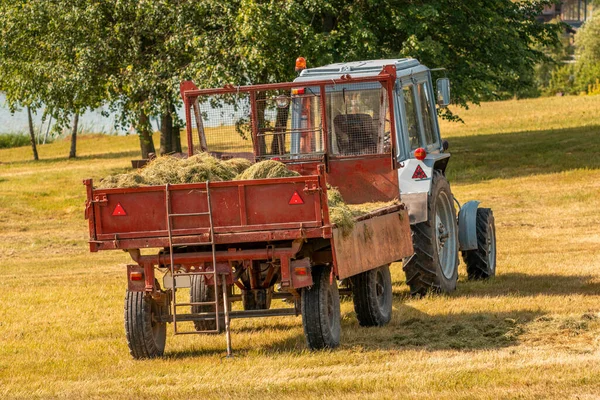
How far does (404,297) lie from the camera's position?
43.2 feet

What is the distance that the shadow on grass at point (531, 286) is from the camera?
42.1 ft

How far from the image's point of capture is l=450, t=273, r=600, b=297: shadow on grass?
12.8 metres

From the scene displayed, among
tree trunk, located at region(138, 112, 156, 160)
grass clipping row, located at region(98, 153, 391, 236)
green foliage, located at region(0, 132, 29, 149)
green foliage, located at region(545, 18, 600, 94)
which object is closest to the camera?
grass clipping row, located at region(98, 153, 391, 236)

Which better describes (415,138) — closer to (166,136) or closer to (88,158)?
(166,136)

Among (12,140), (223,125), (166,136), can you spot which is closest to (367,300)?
(223,125)

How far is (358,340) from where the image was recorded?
1044cm

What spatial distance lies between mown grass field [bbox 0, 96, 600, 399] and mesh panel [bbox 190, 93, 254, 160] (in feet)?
6.04

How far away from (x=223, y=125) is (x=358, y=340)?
299 centimetres

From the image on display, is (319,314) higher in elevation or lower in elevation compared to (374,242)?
lower

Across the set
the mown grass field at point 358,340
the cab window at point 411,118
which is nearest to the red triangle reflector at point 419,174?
the cab window at point 411,118

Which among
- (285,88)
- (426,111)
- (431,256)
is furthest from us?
(426,111)

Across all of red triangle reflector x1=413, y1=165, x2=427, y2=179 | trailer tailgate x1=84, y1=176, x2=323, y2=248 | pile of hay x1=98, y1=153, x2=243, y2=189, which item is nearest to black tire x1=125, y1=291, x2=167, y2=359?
trailer tailgate x1=84, y1=176, x2=323, y2=248

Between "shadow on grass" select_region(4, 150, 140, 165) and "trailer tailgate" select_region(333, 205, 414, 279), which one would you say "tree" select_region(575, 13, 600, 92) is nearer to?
"shadow on grass" select_region(4, 150, 140, 165)

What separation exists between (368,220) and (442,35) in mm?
21226
